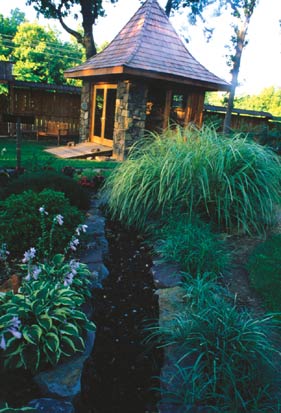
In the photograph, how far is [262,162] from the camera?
346 centimetres

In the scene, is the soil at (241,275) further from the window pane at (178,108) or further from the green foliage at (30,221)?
the window pane at (178,108)

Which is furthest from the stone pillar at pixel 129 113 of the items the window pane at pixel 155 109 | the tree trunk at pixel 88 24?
the tree trunk at pixel 88 24

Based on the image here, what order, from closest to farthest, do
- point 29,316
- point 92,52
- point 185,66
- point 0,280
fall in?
point 29,316, point 0,280, point 185,66, point 92,52

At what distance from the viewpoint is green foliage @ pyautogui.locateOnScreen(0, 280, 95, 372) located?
1.45 meters

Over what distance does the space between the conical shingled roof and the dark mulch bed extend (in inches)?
232

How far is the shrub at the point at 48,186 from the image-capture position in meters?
3.51

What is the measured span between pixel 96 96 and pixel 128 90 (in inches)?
97.5

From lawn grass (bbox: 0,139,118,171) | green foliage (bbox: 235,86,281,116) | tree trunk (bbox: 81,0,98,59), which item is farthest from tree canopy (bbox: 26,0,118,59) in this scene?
green foliage (bbox: 235,86,281,116)

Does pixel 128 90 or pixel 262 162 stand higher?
pixel 128 90

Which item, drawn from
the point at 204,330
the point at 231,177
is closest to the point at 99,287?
the point at 204,330

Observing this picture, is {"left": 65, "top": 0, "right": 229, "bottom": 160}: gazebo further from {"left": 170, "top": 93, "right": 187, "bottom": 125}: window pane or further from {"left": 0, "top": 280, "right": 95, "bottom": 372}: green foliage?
{"left": 0, "top": 280, "right": 95, "bottom": 372}: green foliage

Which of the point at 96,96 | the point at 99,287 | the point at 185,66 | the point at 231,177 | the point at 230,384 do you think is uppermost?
the point at 185,66

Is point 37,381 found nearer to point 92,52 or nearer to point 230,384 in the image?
point 230,384

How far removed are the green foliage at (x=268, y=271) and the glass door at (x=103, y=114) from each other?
707 centimetres
